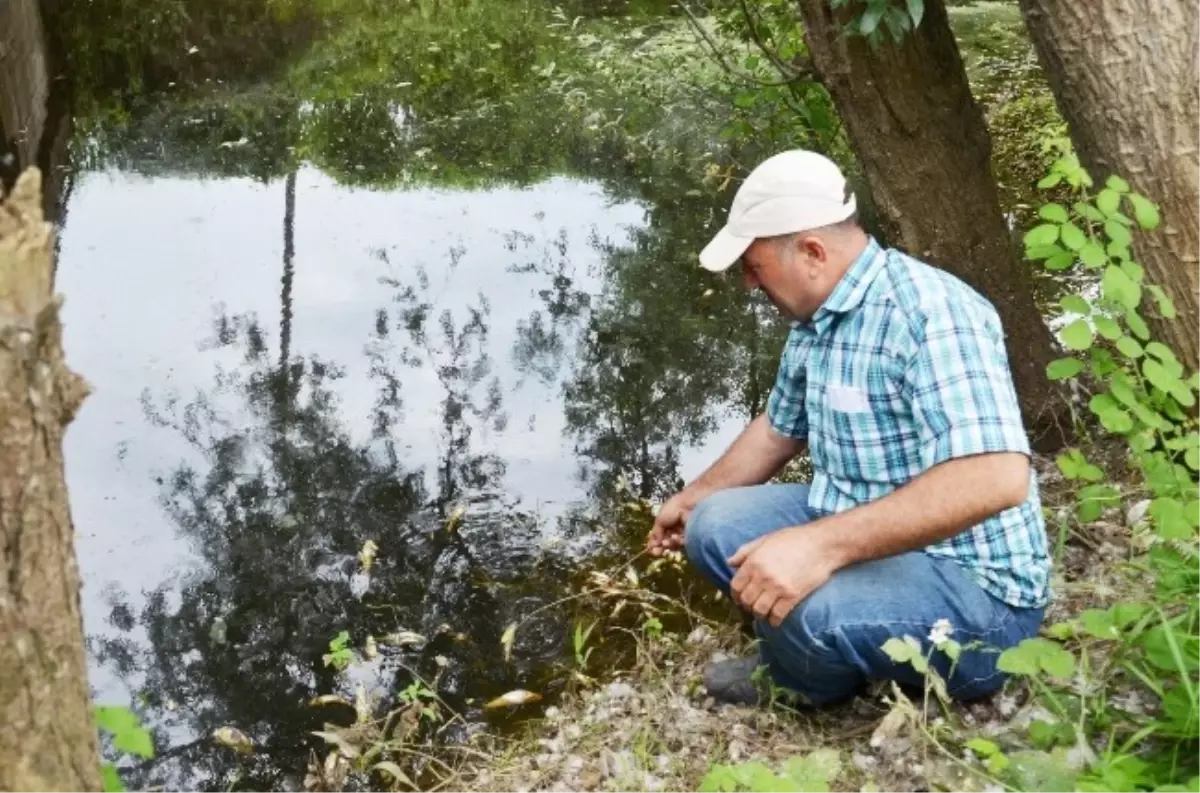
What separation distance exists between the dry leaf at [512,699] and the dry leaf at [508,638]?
0.17 meters

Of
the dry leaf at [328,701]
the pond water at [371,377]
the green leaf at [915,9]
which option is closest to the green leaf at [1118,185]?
the green leaf at [915,9]

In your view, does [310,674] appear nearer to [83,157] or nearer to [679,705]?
[679,705]

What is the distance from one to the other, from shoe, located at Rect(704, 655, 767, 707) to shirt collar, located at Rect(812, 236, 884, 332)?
948mm

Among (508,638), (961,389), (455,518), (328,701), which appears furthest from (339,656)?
(961,389)

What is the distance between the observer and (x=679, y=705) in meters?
2.82

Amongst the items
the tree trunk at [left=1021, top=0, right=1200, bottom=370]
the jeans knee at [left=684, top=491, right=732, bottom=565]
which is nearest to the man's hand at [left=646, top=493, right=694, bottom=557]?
the jeans knee at [left=684, top=491, right=732, bottom=565]

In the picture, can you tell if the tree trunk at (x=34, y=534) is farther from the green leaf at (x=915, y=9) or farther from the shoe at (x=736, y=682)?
the green leaf at (x=915, y=9)

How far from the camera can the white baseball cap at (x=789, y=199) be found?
2238mm

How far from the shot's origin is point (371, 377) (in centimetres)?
485

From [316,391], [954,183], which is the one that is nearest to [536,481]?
[316,391]

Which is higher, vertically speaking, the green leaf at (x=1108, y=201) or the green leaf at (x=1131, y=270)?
the green leaf at (x=1108, y=201)

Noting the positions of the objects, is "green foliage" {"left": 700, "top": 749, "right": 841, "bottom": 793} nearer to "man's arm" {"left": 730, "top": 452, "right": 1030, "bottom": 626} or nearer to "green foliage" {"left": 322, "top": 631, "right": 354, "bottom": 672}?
"man's arm" {"left": 730, "top": 452, "right": 1030, "bottom": 626}

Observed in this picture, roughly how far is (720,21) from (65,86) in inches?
248

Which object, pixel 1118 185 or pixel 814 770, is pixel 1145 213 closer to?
pixel 1118 185
